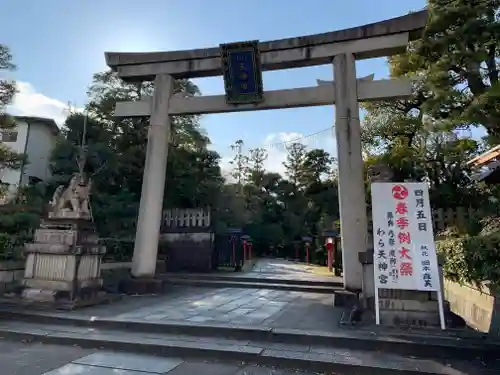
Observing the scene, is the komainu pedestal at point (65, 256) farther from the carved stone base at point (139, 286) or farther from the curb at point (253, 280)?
the curb at point (253, 280)

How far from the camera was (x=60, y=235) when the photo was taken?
6656mm

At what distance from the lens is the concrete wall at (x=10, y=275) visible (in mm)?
6844

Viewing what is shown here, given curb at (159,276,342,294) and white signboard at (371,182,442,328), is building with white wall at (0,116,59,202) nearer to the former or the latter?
curb at (159,276,342,294)

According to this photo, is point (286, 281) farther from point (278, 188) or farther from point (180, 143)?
point (278, 188)

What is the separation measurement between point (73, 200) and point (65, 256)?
1.09 meters

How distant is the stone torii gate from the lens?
7316 millimetres

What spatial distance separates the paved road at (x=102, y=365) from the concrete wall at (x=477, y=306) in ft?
9.72

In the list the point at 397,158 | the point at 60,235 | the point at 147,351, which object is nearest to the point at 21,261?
the point at 60,235

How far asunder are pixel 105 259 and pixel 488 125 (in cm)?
1035

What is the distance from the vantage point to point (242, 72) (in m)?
8.46

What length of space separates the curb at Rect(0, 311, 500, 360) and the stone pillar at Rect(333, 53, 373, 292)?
2371mm

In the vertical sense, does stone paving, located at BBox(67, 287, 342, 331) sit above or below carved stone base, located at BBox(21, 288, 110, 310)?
below

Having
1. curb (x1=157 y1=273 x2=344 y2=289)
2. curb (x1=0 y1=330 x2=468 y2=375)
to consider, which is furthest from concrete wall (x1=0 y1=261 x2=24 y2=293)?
curb (x1=157 y1=273 x2=344 y2=289)

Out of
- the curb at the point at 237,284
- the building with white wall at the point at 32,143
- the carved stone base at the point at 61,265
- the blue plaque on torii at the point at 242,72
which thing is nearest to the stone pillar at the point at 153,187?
the carved stone base at the point at 61,265
